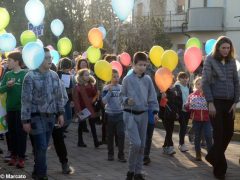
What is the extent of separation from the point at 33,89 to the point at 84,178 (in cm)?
148

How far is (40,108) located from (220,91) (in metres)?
2.53

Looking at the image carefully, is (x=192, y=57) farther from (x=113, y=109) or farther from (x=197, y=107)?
(x=113, y=109)

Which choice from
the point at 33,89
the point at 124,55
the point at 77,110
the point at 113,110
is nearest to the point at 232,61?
the point at 113,110

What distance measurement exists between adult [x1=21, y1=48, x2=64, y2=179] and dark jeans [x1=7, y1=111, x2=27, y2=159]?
105 centimetres

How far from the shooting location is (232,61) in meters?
7.34

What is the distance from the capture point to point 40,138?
6.60 meters

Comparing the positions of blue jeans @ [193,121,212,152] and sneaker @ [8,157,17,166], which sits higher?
blue jeans @ [193,121,212,152]

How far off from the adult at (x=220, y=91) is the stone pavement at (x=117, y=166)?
42 cm

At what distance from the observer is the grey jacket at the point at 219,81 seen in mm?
7180

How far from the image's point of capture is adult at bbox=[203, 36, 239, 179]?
23.6 ft

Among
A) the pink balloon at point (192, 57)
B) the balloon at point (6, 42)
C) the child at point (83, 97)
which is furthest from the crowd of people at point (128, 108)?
the balloon at point (6, 42)

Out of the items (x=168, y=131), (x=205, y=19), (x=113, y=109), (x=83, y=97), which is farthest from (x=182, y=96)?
(x=205, y=19)

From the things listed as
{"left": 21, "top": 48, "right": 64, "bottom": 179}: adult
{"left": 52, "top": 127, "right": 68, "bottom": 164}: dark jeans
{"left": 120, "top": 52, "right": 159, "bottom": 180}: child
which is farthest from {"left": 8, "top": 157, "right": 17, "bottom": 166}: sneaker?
{"left": 120, "top": 52, "right": 159, "bottom": 180}: child

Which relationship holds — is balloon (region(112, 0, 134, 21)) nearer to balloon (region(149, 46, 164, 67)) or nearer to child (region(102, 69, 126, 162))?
balloon (region(149, 46, 164, 67))
